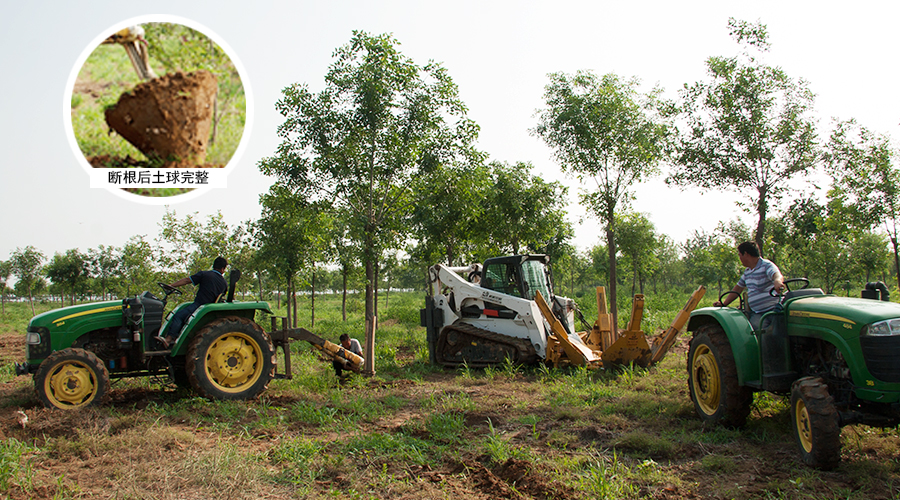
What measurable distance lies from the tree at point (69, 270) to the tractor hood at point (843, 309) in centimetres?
3618

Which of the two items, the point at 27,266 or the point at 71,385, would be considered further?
the point at 27,266

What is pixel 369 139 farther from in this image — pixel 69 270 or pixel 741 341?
pixel 69 270

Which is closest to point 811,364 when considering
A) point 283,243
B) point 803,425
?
point 803,425

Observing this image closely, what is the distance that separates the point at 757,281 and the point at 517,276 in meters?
5.10

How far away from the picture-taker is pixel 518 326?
10.2 meters

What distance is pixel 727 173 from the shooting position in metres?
14.9

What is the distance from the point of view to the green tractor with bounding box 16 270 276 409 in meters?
6.48

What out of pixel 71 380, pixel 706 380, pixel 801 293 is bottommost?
pixel 706 380

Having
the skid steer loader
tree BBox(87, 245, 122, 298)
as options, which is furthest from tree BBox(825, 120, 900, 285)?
tree BBox(87, 245, 122, 298)

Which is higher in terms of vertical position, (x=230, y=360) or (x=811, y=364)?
(x=811, y=364)

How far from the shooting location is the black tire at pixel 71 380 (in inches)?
246

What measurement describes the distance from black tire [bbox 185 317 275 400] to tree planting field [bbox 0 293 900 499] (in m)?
0.30

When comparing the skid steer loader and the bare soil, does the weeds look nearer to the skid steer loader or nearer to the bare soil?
the bare soil

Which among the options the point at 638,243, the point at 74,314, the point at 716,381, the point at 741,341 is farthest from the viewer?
the point at 638,243
